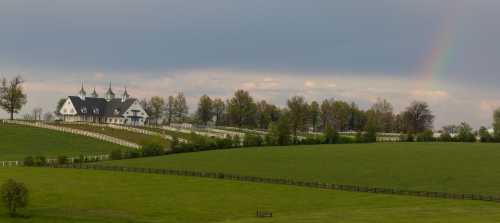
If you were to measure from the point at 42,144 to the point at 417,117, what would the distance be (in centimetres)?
11851

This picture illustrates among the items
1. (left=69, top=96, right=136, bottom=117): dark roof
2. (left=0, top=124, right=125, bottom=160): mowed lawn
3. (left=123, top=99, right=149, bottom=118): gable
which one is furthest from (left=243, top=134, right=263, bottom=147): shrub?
(left=69, top=96, right=136, bottom=117): dark roof

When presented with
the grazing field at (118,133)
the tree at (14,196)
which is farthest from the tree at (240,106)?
the tree at (14,196)

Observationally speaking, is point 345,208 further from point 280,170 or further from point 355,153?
point 355,153

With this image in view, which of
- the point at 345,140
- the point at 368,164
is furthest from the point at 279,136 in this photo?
the point at 368,164

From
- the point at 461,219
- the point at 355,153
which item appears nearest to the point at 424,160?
the point at 355,153

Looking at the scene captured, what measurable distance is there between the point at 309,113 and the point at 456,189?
5010 inches

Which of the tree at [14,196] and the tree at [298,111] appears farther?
the tree at [298,111]

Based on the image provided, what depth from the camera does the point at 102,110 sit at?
191m

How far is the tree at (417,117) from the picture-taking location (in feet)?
628

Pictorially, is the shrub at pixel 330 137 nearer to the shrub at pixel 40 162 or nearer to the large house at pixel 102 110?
the shrub at pixel 40 162

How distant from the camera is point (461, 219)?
141 feet

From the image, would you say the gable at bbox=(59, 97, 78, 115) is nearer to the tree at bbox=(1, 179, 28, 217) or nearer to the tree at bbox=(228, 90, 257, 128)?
the tree at bbox=(228, 90, 257, 128)

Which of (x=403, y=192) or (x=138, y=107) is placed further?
(x=138, y=107)

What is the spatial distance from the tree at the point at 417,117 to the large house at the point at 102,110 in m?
85.3
